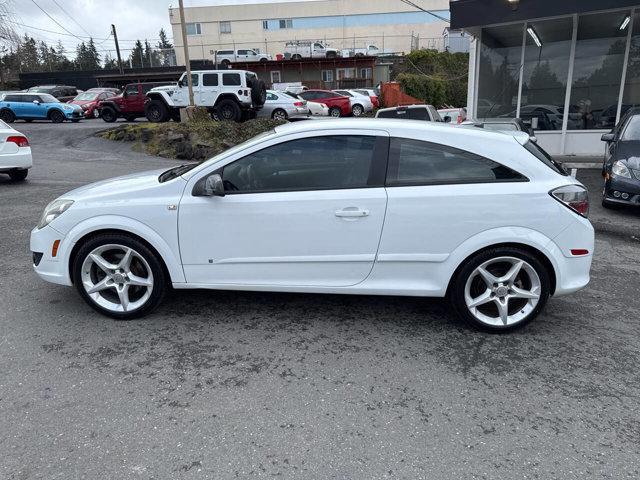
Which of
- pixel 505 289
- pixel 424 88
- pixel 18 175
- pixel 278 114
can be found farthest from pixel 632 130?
pixel 424 88

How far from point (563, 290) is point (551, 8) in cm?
1010

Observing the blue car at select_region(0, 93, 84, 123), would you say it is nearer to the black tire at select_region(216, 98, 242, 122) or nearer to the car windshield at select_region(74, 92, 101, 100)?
the car windshield at select_region(74, 92, 101, 100)

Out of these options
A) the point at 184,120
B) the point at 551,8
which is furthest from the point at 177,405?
the point at 184,120

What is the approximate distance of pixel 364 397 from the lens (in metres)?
2.98

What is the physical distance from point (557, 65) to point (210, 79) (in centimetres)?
1185

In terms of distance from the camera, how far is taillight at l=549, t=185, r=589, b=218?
3539mm

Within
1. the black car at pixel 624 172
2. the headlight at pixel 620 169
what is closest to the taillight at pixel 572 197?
the black car at pixel 624 172

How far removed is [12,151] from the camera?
9.75 metres

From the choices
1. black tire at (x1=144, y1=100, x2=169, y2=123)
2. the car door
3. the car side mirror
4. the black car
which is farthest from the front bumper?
black tire at (x1=144, y1=100, x2=169, y2=123)

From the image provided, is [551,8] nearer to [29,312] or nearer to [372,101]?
[29,312]

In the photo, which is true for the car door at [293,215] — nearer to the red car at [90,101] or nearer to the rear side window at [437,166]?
the rear side window at [437,166]

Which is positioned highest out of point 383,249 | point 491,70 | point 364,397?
point 491,70

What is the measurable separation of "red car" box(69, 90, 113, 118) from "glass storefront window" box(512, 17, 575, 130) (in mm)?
21795

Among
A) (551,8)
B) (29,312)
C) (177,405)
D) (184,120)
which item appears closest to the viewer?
(177,405)
